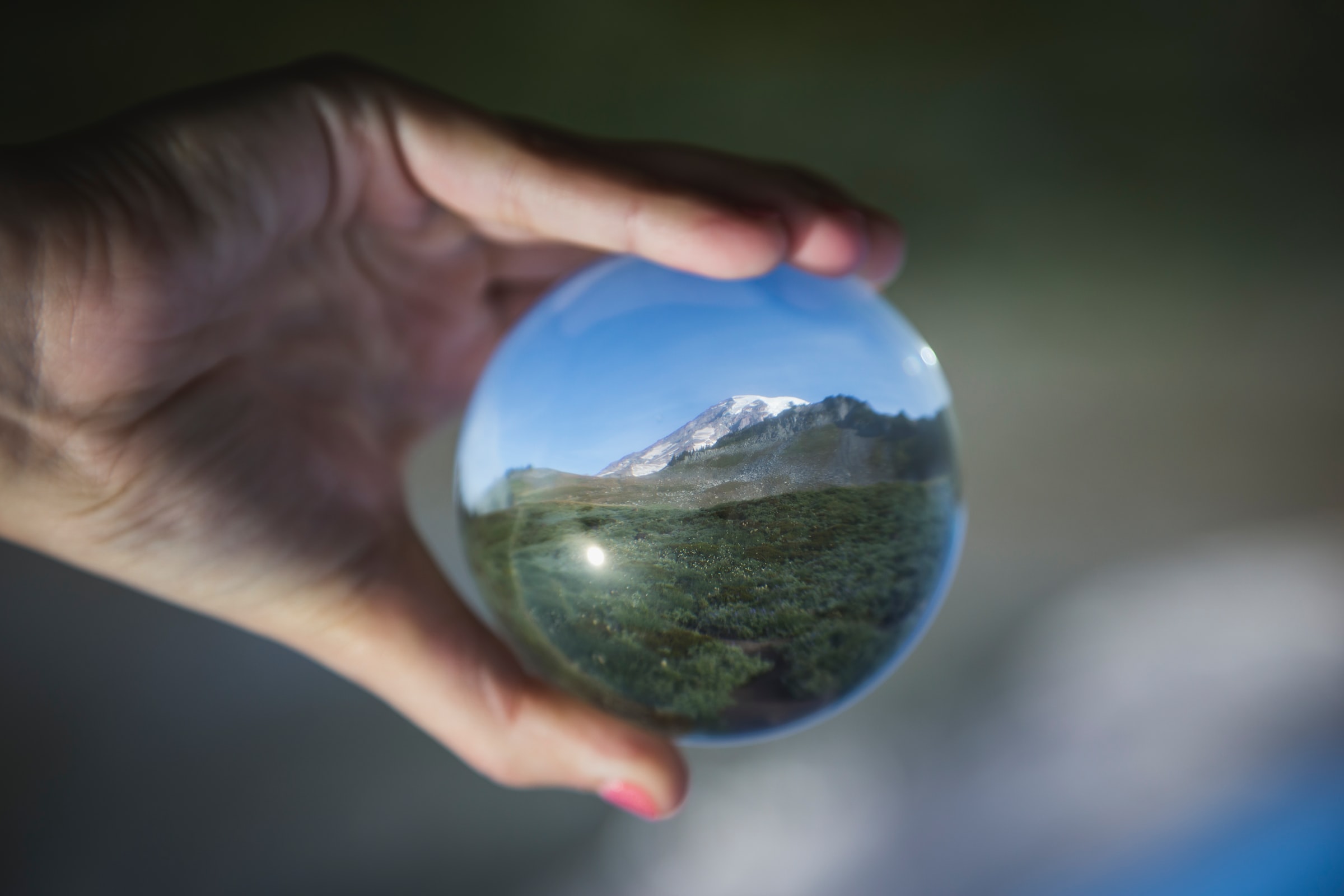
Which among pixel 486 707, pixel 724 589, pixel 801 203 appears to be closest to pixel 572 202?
pixel 801 203

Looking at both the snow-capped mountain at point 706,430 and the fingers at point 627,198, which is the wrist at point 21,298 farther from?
the snow-capped mountain at point 706,430

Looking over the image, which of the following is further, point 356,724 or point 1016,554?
point 1016,554

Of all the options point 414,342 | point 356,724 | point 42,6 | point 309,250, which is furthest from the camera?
point 356,724

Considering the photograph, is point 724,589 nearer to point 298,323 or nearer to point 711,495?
point 711,495

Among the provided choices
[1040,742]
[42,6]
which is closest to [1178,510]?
[1040,742]

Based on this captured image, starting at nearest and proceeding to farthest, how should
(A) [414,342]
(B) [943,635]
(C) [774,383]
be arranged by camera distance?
(C) [774,383] < (A) [414,342] < (B) [943,635]

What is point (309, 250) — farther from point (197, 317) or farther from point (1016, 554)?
point (1016, 554)


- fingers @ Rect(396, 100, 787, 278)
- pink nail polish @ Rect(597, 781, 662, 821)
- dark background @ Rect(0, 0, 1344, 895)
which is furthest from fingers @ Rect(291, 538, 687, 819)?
dark background @ Rect(0, 0, 1344, 895)
